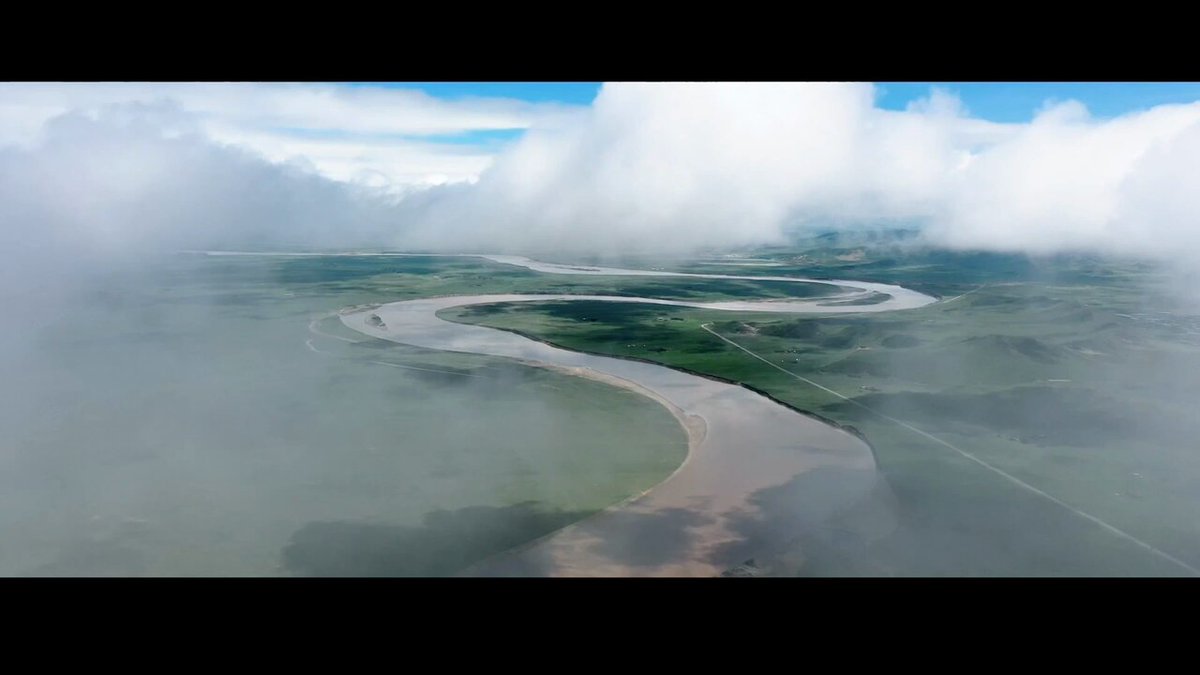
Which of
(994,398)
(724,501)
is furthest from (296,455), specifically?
(994,398)

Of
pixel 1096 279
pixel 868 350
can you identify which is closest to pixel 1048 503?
pixel 868 350

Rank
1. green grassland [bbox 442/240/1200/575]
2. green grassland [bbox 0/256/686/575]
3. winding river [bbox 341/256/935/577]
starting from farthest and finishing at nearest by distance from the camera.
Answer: green grassland [bbox 442/240/1200/575], green grassland [bbox 0/256/686/575], winding river [bbox 341/256/935/577]

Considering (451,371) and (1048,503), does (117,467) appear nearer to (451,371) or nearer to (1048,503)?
(451,371)

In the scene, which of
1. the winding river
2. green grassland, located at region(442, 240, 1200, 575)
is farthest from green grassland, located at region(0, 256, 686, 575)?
green grassland, located at region(442, 240, 1200, 575)

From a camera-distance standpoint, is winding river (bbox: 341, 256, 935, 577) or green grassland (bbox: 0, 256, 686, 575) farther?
green grassland (bbox: 0, 256, 686, 575)

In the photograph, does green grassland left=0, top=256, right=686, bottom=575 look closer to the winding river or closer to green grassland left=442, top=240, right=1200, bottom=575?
the winding river

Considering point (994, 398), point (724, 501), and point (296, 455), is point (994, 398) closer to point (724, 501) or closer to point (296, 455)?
point (724, 501)

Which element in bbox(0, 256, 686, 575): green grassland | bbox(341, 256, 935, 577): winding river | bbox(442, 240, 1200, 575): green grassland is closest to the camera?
bbox(341, 256, 935, 577): winding river

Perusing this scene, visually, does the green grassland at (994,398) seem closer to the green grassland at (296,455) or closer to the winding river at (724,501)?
the winding river at (724,501)

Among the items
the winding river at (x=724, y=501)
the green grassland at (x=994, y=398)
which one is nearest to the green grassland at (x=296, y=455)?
the winding river at (x=724, y=501)
